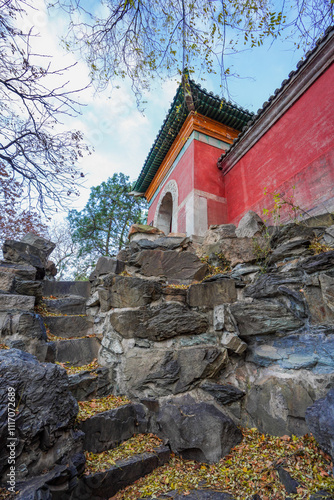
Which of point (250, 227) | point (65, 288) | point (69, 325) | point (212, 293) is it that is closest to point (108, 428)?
point (69, 325)

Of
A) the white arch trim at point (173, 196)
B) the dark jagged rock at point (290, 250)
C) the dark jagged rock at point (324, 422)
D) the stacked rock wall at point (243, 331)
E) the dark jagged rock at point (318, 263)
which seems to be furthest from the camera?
the white arch trim at point (173, 196)

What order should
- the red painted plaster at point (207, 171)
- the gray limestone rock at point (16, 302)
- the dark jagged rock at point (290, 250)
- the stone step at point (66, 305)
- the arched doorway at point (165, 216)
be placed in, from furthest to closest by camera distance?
the arched doorway at point (165, 216) → the red painted plaster at point (207, 171) → the stone step at point (66, 305) → the dark jagged rock at point (290, 250) → the gray limestone rock at point (16, 302)

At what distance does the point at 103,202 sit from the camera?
12305 mm

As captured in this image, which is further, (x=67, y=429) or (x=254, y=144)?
(x=254, y=144)

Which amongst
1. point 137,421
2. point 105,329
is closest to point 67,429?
point 137,421

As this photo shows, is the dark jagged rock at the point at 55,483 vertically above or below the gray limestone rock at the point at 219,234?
below

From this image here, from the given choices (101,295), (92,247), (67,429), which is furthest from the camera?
(92,247)

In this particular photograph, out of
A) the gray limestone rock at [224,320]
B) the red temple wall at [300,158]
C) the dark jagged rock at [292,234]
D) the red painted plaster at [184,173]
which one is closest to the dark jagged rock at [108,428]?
the gray limestone rock at [224,320]

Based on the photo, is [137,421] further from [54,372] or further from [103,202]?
[103,202]

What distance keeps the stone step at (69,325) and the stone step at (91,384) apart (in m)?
0.73

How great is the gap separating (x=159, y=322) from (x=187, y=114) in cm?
638

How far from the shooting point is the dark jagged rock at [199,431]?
6.85 feet

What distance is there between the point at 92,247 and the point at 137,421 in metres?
10.6

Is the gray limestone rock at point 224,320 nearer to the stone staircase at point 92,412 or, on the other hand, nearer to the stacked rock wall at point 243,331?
the stacked rock wall at point 243,331
